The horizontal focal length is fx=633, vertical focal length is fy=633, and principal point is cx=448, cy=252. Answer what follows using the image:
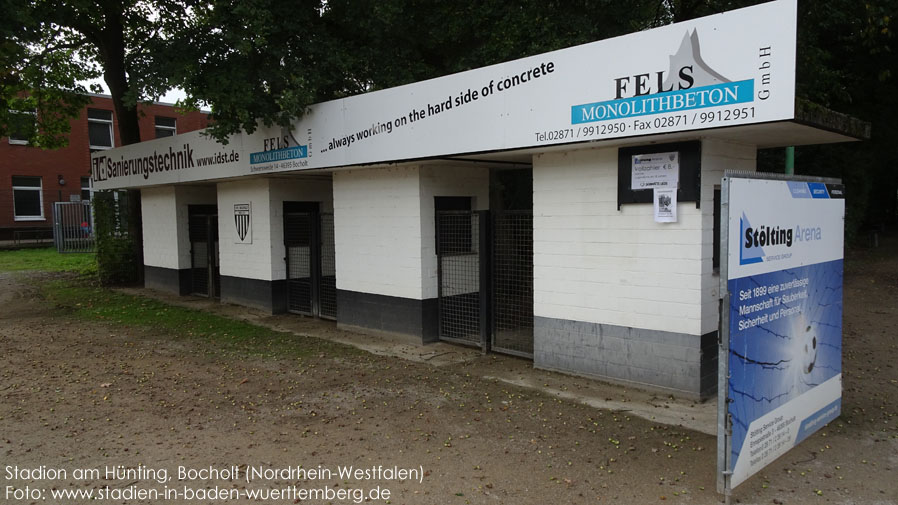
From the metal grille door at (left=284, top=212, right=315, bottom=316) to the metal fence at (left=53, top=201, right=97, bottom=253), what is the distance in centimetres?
1798

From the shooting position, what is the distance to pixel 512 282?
27.5 ft

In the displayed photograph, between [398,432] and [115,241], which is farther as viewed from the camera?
[115,241]

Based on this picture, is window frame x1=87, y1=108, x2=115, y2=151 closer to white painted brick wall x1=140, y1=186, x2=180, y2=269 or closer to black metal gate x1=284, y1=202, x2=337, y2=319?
white painted brick wall x1=140, y1=186, x2=180, y2=269

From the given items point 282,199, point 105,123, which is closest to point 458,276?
point 282,199

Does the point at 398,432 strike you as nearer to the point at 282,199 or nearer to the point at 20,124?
the point at 282,199

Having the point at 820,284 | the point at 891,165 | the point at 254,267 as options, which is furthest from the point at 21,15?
the point at 891,165

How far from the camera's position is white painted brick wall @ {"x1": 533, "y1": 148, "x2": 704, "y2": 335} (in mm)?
6199

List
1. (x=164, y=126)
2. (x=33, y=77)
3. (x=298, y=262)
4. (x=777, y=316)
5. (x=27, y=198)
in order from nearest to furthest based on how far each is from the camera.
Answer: (x=777, y=316) → (x=298, y=262) → (x=33, y=77) → (x=27, y=198) → (x=164, y=126)

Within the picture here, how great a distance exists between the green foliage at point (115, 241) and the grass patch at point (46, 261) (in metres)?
2.34

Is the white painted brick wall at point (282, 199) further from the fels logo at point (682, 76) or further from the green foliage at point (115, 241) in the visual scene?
the green foliage at point (115, 241)

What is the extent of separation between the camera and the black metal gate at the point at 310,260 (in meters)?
11.2

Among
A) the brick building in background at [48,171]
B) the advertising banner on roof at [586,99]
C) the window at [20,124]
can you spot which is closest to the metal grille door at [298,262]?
the advertising banner on roof at [586,99]

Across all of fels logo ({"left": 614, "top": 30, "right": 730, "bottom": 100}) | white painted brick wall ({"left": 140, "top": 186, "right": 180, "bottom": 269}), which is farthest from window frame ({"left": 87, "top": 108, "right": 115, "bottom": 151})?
fels logo ({"left": 614, "top": 30, "right": 730, "bottom": 100})

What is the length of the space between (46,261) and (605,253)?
2340 centimetres
